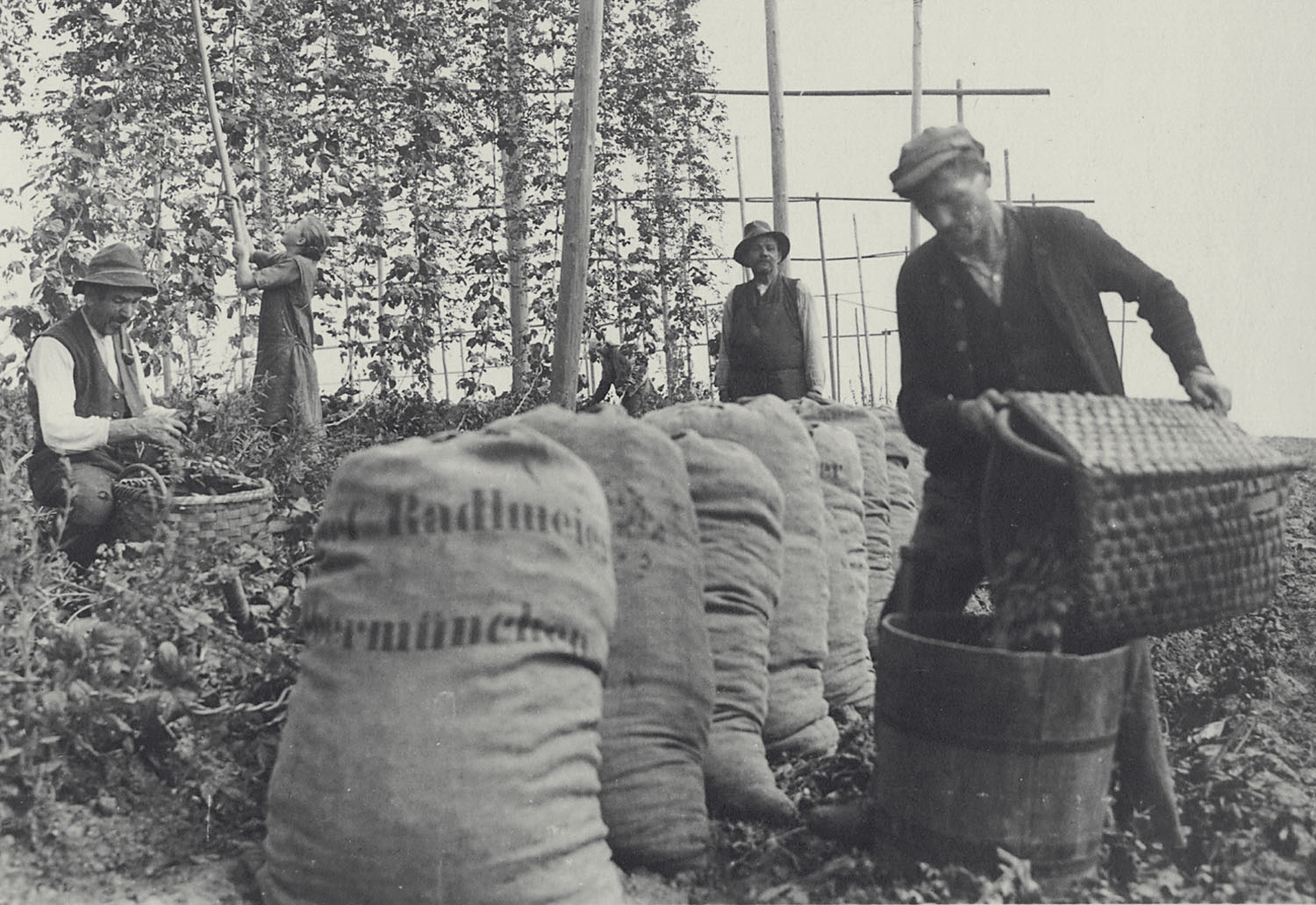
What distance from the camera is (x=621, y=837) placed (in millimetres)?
2373

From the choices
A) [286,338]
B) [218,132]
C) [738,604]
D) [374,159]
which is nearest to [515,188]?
[374,159]

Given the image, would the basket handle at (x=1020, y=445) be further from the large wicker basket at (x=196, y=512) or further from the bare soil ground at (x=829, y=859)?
the large wicker basket at (x=196, y=512)

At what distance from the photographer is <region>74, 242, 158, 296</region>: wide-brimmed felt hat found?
3.91m

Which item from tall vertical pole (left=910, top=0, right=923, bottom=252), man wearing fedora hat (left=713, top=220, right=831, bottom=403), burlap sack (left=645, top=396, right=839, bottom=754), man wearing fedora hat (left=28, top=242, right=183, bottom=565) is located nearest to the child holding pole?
man wearing fedora hat (left=28, top=242, right=183, bottom=565)

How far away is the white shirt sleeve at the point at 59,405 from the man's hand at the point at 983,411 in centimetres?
284

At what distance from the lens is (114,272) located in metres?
3.92

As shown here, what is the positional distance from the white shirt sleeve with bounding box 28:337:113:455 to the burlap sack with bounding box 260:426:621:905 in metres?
2.09

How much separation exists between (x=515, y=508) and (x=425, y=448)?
0.19m

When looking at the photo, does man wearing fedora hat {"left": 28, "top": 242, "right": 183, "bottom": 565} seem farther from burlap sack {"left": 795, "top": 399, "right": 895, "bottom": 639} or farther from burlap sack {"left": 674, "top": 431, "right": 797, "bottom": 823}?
burlap sack {"left": 795, "top": 399, "right": 895, "bottom": 639}

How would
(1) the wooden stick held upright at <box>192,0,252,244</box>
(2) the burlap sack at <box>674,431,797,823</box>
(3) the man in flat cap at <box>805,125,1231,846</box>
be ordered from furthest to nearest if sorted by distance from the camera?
(1) the wooden stick held upright at <box>192,0,252,244</box>
(2) the burlap sack at <box>674,431,797,823</box>
(3) the man in flat cap at <box>805,125,1231,846</box>

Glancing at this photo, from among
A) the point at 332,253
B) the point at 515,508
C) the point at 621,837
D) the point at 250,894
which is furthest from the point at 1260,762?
the point at 332,253

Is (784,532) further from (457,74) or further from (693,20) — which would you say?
(693,20)

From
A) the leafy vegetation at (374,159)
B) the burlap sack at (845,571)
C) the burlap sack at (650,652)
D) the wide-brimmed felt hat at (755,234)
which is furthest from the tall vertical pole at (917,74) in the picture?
the burlap sack at (650,652)

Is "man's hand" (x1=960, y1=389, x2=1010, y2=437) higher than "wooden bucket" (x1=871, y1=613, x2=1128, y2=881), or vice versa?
"man's hand" (x1=960, y1=389, x2=1010, y2=437)
